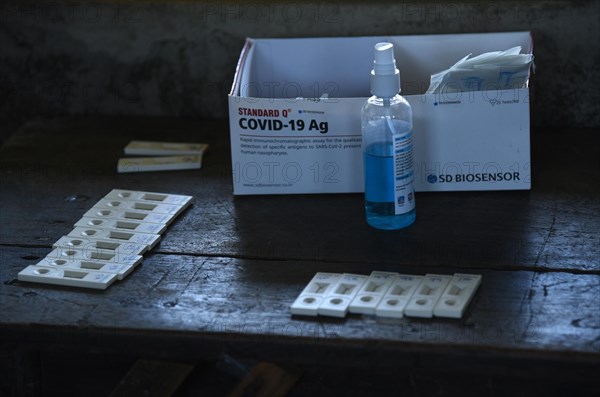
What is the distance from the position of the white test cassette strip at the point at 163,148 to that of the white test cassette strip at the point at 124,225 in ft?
0.94

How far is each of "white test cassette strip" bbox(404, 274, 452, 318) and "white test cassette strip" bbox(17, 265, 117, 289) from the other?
39cm

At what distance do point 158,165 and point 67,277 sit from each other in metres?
0.41

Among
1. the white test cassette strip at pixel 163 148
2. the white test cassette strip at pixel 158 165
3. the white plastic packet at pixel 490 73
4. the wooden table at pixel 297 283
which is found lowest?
the wooden table at pixel 297 283

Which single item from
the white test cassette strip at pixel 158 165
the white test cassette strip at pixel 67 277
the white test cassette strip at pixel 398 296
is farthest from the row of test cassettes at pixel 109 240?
the white test cassette strip at pixel 398 296

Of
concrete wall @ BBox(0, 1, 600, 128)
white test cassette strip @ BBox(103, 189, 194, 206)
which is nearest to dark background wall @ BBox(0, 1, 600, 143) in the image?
concrete wall @ BBox(0, 1, 600, 128)

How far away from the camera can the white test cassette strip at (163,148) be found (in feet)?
5.50

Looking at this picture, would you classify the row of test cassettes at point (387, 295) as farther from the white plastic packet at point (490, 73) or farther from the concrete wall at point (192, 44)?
the concrete wall at point (192, 44)

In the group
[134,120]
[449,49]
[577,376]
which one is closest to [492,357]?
[577,376]

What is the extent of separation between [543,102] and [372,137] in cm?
59

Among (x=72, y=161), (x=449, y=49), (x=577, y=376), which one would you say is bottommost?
(x=577, y=376)

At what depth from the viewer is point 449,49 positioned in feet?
5.33

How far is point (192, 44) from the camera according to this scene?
6.23 feet

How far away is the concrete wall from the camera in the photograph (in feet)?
5.80

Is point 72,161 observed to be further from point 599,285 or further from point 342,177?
point 599,285
